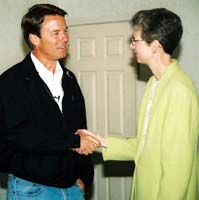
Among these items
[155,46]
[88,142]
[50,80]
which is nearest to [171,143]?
[155,46]

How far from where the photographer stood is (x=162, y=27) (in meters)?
1.59

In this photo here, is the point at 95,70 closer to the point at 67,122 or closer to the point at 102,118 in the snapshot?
the point at 102,118

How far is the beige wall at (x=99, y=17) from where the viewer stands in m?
2.80

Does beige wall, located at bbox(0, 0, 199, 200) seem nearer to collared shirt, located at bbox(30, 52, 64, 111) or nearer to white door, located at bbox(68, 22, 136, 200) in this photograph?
white door, located at bbox(68, 22, 136, 200)

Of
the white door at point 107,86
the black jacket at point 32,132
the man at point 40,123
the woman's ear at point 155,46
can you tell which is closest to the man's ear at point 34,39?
the man at point 40,123

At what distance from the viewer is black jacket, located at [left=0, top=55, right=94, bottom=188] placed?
183cm

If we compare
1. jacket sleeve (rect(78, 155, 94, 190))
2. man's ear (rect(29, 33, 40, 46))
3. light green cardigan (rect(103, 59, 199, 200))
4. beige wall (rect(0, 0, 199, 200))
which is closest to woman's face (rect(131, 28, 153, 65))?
light green cardigan (rect(103, 59, 199, 200))

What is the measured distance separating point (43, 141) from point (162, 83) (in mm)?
723

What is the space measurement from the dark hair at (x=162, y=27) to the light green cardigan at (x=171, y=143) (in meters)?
0.12

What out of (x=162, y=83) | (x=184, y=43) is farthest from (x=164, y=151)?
(x=184, y=43)

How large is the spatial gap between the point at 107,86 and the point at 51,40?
1.37m

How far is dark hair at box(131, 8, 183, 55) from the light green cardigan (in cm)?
12

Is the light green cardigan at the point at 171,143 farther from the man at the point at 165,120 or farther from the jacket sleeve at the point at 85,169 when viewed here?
the jacket sleeve at the point at 85,169

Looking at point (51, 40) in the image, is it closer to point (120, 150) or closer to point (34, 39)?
point (34, 39)
